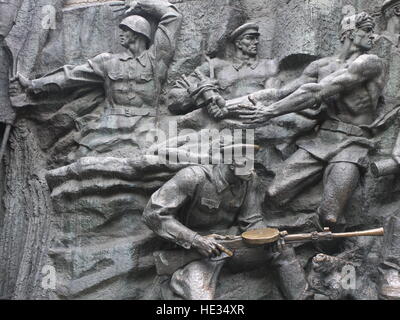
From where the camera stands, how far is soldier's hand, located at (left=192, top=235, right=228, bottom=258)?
259 inches

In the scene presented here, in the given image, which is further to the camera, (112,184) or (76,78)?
(76,78)

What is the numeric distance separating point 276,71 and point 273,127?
777mm

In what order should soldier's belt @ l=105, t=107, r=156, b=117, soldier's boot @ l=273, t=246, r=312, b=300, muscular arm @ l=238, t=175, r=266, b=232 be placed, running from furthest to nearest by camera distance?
soldier's belt @ l=105, t=107, r=156, b=117
muscular arm @ l=238, t=175, r=266, b=232
soldier's boot @ l=273, t=246, r=312, b=300

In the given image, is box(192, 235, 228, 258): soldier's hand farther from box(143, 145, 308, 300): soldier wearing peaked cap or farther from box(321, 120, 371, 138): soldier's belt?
box(321, 120, 371, 138): soldier's belt

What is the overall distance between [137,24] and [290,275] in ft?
11.4

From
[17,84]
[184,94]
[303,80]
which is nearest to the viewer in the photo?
[303,80]

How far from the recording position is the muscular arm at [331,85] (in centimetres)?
698

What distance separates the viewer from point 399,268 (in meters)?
6.64

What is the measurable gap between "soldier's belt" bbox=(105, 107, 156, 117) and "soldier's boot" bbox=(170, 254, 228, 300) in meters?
2.06

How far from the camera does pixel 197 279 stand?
664 cm

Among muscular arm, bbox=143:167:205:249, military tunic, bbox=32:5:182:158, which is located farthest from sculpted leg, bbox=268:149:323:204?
military tunic, bbox=32:5:182:158

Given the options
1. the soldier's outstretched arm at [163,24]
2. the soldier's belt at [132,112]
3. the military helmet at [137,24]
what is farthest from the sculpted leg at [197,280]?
the military helmet at [137,24]

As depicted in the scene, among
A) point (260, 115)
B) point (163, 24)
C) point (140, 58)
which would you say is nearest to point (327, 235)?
point (260, 115)

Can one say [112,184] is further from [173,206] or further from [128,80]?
[128,80]
